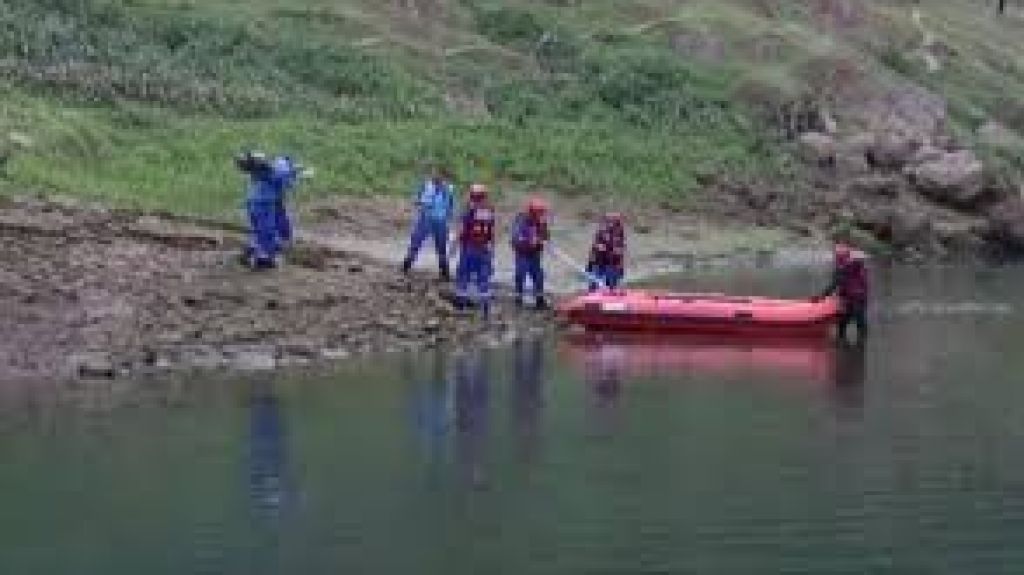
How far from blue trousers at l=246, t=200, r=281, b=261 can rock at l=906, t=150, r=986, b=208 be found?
2603 centimetres

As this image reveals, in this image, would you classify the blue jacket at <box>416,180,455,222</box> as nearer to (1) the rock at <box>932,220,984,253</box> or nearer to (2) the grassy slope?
(2) the grassy slope

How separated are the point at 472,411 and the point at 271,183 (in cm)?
721

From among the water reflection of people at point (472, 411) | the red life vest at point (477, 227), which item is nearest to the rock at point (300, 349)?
the water reflection of people at point (472, 411)

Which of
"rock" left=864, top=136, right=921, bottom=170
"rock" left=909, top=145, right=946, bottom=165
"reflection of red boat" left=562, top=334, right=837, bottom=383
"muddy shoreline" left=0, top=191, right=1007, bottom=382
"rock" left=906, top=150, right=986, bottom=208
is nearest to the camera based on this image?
"muddy shoreline" left=0, top=191, right=1007, bottom=382

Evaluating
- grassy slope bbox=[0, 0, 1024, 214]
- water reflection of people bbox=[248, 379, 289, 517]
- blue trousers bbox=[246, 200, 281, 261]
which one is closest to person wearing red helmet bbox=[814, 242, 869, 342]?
blue trousers bbox=[246, 200, 281, 261]

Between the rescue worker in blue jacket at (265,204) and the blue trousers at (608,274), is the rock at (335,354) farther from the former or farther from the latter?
the blue trousers at (608,274)

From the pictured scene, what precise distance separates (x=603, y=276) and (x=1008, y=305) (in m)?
10.1

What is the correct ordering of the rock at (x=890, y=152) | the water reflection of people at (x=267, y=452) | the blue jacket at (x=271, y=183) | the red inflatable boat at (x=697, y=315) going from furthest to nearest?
the rock at (x=890, y=152) → the red inflatable boat at (x=697, y=315) → the blue jacket at (x=271, y=183) → the water reflection of people at (x=267, y=452)

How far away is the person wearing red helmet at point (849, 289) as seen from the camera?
35.4m

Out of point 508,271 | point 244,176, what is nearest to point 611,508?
point 508,271

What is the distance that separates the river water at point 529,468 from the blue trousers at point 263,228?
358cm

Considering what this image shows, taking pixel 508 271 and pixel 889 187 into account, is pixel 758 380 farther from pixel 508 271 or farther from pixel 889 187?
pixel 889 187

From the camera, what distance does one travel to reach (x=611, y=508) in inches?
851

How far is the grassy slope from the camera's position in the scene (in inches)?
1694
